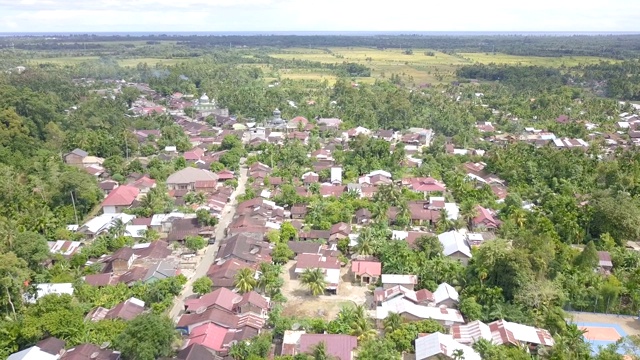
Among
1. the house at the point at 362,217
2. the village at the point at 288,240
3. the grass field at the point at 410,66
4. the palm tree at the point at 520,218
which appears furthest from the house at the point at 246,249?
the grass field at the point at 410,66

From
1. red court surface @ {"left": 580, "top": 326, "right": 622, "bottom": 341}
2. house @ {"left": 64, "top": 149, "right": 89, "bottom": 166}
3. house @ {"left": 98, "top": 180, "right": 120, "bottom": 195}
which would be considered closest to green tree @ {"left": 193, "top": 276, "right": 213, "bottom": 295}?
red court surface @ {"left": 580, "top": 326, "right": 622, "bottom": 341}

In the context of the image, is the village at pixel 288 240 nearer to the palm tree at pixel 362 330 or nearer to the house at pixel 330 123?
the palm tree at pixel 362 330

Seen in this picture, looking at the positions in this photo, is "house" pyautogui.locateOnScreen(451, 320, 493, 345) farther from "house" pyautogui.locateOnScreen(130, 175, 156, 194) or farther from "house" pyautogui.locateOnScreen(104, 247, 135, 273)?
"house" pyautogui.locateOnScreen(130, 175, 156, 194)

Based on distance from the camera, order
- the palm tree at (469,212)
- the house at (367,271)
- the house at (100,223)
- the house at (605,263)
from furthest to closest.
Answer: the palm tree at (469,212) → the house at (100,223) → the house at (605,263) → the house at (367,271)

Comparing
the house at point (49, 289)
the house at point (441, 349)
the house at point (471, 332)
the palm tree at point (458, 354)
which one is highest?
the palm tree at point (458, 354)

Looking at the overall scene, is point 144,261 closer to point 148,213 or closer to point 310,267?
point 148,213
